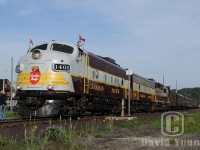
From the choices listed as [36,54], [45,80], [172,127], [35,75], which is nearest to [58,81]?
[45,80]

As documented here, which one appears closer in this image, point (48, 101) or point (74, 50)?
point (48, 101)

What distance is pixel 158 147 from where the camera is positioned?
7.24m

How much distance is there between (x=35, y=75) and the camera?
16.0m

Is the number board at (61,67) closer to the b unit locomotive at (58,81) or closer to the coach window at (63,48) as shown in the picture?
the b unit locomotive at (58,81)

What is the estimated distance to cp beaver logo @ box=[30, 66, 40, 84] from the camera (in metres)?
15.9

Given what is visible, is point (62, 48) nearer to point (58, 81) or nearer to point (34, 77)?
point (58, 81)

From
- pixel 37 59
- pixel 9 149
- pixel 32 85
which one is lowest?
pixel 9 149

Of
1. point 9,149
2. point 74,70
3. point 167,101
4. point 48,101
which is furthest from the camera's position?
point 167,101

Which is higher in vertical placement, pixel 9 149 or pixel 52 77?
pixel 52 77

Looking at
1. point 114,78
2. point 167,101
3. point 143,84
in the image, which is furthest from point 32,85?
point 167,101

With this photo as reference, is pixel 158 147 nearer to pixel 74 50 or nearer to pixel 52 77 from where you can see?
pixel 52 77

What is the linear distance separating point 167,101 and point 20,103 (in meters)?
32.8

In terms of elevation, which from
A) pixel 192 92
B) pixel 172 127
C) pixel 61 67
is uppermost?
pixel 192 92

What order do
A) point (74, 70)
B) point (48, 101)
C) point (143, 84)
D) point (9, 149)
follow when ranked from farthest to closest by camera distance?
point (143, 84)
point (74, 70)
point (48, 101)
point (9, 149)
